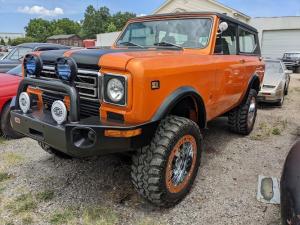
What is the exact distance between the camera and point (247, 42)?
6062mm

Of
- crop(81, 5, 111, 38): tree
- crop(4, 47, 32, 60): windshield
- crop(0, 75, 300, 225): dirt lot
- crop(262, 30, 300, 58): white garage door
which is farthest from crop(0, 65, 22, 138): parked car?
crop(81, 5, 111, 38): tree

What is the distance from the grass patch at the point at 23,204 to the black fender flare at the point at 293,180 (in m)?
2.41

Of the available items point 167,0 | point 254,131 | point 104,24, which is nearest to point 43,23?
point 104,24

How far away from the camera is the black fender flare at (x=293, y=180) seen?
2068 millimetres

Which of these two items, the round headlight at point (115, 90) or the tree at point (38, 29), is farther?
the tree at point (38, 29)

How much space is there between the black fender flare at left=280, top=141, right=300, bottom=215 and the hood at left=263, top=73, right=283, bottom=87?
749 centimetres

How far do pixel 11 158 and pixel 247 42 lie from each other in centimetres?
429

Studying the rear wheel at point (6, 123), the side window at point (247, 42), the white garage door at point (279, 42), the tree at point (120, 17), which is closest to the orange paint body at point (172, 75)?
the side window at point (247, 42)

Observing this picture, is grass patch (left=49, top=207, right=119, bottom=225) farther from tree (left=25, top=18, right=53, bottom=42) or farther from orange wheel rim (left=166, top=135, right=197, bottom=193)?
tree (left=25, top=18, right=53, bottom=42)

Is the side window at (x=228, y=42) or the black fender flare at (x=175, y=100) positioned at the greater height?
the side window at (x=228, y=42)

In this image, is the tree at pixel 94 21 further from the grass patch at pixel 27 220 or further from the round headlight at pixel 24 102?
the grass patch at pixel 27 220

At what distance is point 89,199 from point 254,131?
4006 mm

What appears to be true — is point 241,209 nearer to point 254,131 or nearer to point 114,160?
point 114,160

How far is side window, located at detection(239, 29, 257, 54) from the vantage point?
18.5 ft
